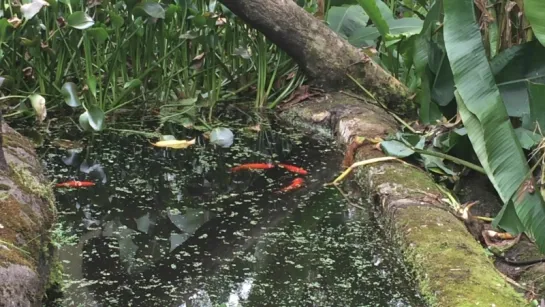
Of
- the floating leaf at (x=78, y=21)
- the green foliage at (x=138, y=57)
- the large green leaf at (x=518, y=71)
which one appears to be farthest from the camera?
the green foliage at (x=138, y=57)

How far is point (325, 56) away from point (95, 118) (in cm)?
155

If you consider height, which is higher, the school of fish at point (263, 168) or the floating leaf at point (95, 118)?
the floating leaf at point (95, 118)

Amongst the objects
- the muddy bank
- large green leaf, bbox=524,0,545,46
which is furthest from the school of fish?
large green leaf, bbox=524,0,545,46

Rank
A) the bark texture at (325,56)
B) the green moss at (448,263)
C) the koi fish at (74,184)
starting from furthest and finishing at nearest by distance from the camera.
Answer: the bark texture at (325,56) → the koi fish at (74,184) → the green moss at (448,263)

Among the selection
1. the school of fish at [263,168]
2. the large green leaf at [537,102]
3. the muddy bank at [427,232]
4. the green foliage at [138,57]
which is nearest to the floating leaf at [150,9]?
the green foliage at [138,57]

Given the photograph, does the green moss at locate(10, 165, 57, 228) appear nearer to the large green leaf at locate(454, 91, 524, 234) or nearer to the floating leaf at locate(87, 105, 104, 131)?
the floating leaf at locate(87, 105, 104, 131)

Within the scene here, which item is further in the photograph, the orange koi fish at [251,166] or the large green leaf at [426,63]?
the orange koi fish at [251,166]

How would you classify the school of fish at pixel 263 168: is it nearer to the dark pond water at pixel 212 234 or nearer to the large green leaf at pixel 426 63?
the dark pond water at pixel 212 234

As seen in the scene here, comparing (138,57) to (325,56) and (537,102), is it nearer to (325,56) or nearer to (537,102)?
(325,56)

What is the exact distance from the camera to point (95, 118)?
3098mm

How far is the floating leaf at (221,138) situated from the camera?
3407 mm

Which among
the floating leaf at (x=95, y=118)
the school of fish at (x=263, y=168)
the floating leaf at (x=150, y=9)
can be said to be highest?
the floating leaf at (x=150, y=9)

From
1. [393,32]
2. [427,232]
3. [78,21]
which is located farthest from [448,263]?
[393,32]

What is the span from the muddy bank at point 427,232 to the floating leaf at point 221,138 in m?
0.59
